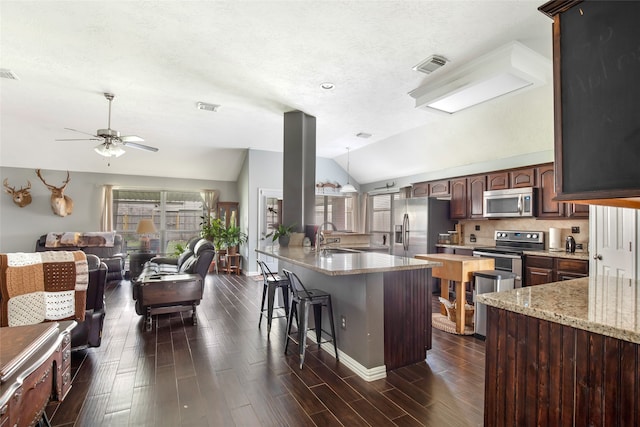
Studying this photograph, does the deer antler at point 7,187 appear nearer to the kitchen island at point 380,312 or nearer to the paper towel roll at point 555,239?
the kitchen island at point 380,312

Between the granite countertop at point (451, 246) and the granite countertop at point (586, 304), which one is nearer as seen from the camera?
the granite countertop at point (586, 304)

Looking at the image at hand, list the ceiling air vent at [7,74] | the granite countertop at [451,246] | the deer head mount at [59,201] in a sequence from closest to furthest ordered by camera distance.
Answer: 1. the ceiling air vent at [7,74]
2. the granite countertop at [451,246]
3. the deer head mount at [59,201]

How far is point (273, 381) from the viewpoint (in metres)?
2.47

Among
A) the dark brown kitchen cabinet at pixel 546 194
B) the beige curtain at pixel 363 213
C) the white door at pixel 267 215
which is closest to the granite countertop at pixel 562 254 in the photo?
the dark brown kitchen cabinet at pixel 546 194

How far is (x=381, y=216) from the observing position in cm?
793

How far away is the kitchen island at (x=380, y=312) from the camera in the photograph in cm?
251

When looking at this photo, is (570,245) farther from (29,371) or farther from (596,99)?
(29,371)

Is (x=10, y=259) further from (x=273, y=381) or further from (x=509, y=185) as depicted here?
(x=509, y=185)

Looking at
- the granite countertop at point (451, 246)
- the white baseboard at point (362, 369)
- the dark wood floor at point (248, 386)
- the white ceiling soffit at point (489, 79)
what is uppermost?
the white ceiling soffit at point (489, 79)

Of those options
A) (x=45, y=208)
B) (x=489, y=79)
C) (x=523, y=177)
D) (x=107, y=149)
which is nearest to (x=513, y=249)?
(x=523, y=177)

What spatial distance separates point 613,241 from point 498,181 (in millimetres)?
2043

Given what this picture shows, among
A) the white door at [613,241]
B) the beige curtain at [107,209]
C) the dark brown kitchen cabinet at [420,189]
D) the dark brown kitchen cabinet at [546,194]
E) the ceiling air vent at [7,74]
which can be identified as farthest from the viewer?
the beige curtain at [107,209]

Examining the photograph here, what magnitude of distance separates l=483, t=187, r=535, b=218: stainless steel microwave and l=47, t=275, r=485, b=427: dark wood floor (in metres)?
2.42

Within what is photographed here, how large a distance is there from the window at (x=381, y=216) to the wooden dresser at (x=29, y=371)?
6.37m
